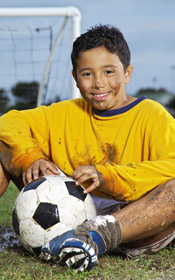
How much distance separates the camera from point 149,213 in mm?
2256

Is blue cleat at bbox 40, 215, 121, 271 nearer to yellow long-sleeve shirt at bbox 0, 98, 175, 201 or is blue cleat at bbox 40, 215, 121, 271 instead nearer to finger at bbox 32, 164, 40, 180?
yellow long-sleeve shirt at bbox 0, 98, 175, 201

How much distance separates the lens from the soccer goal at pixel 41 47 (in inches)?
238

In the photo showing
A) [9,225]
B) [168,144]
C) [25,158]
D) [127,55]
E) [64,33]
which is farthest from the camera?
[64,33]

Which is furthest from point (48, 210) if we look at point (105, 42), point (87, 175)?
point (105, 42)

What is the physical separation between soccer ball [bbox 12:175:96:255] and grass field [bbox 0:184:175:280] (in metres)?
0.12

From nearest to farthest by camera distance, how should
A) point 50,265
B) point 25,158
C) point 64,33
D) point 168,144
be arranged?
1. point 50,265
2. point 168,144
3. point 25,158
4. point 64,33

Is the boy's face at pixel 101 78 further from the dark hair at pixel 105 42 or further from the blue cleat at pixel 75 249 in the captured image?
the blue cleat at pixel 75 249

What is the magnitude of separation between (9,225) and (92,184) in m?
1.27

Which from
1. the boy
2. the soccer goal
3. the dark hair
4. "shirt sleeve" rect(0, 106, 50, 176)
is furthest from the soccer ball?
the soccer goal

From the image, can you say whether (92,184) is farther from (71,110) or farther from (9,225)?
(9,225)

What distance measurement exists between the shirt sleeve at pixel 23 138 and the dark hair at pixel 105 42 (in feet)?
1.47

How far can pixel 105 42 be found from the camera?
285 centimetres

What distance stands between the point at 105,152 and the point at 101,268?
0.81 m

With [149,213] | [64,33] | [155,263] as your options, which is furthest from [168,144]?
[64,33]
